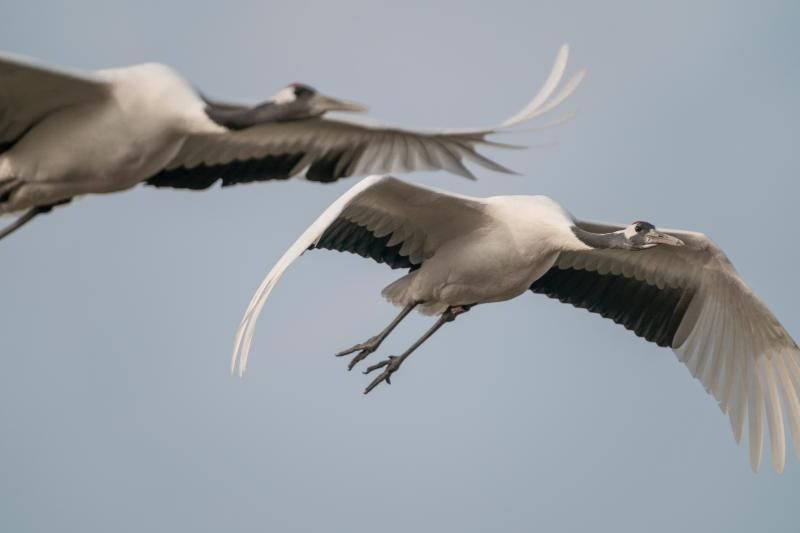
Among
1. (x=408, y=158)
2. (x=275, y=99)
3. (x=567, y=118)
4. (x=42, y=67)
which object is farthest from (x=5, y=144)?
(x=567, y=118)

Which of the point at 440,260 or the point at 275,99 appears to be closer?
the point at 275,99

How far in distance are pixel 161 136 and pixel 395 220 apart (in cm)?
411

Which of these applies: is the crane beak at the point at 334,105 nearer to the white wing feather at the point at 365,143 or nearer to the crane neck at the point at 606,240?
the white wing feather at the point at 365,143

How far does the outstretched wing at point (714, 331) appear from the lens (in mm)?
18016

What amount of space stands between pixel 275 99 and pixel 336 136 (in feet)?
2.06

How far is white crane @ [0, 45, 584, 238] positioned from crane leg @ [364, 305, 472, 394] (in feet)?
12.4

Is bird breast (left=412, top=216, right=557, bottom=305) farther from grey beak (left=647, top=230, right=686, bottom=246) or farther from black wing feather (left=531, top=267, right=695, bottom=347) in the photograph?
black wing feather (left=531, top=267, right=695, bottom=347)

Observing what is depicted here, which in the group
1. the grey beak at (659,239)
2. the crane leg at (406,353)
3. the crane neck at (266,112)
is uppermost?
the crane neck at (266,112)

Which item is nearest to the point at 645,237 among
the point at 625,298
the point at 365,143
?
the point at 625,298

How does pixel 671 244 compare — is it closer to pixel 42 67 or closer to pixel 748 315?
pixel 748 315

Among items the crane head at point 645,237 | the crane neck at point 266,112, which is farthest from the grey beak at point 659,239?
the crane neck at point 266,112

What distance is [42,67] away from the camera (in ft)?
42.1

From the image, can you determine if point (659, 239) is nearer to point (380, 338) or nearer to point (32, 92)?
point (380, 338)

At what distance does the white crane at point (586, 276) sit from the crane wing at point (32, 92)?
9.66 feet
